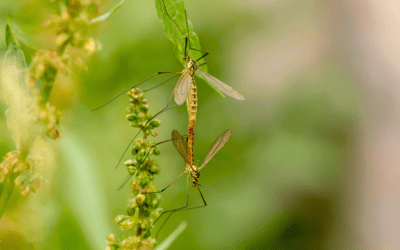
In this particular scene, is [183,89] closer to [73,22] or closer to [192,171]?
[192,171]

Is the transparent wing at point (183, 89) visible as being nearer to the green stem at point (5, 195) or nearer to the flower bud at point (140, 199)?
the flower bud at point (140, 199)

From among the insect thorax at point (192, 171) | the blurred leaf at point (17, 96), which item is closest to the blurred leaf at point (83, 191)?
the insect thorax at point (192, 171)

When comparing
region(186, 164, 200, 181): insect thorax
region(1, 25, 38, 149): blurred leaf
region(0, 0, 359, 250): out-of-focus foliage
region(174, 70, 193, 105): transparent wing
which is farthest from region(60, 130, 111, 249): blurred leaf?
region(1, 25, 38, 149): blurred leaf

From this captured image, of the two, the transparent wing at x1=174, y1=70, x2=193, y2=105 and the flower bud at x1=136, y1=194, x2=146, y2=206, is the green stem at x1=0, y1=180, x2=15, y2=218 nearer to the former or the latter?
the flower bud at x1=136, y1=194, x2=146, y2=206

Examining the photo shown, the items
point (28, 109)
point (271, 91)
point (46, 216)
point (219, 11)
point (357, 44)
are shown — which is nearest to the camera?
point (28, 109)

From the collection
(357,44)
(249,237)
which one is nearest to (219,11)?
(357,44)

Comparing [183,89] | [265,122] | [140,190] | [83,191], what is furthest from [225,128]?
[140,190]

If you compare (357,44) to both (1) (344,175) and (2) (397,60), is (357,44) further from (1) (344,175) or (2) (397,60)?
(1) (344,175)
